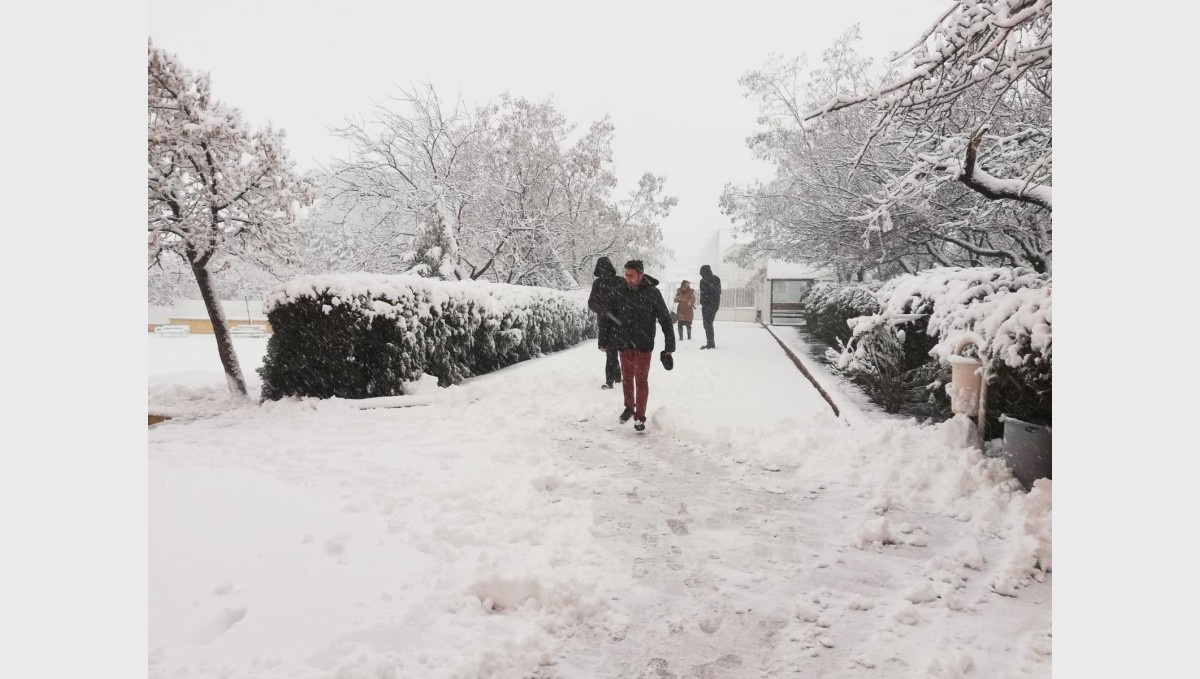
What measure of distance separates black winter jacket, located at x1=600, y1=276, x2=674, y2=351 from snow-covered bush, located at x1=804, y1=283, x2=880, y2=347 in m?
2.45

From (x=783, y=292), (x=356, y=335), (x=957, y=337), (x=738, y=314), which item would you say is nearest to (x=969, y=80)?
(x=957, y=337)

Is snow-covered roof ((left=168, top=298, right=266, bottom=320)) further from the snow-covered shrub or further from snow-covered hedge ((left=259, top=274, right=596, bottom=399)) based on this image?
the snow-covered shrub

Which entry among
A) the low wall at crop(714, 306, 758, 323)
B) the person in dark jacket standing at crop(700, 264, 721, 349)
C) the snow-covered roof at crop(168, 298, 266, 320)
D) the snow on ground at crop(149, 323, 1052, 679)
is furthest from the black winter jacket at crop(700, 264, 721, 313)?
the snow-covered roof at crop(168, 298, 266, 320)

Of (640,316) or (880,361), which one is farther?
(880,361)

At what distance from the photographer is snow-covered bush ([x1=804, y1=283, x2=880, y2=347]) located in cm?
644

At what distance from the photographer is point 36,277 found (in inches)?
82.7

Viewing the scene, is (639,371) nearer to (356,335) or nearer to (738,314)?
(356,335)

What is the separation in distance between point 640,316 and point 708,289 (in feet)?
18.5

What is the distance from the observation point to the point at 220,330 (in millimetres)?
5945

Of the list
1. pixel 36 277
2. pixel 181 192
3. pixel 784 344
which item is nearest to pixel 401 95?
pixel 181 192

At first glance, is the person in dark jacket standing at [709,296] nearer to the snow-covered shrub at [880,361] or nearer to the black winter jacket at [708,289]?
the black winter jacket at [708,289]

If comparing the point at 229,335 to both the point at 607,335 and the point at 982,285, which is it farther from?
the point at 982,285

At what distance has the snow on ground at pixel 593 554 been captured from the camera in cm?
158

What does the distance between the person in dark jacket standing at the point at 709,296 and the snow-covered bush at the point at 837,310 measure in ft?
6.28
